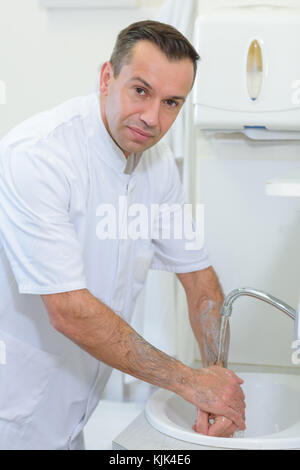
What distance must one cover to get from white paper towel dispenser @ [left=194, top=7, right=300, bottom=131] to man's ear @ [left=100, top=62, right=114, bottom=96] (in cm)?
29

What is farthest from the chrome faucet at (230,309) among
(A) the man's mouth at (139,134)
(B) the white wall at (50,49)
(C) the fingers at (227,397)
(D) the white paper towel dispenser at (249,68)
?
(B) the white wall at (50,49)

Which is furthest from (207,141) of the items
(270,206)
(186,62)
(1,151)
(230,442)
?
(230,442)

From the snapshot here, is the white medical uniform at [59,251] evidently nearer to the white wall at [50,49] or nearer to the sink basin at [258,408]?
the sink basin at [258,408]

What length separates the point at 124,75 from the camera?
126 cm

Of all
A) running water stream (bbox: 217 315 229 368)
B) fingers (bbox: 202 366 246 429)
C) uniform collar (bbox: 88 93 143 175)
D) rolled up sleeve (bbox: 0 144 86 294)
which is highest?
uniform collar (bbox: 88 93 143 175)

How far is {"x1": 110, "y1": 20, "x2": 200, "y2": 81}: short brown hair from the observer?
1.22 meters

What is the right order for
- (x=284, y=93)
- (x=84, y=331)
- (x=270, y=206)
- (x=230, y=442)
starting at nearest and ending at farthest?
(x=230, y=442)
(x=84, y=331)
(x=284, y=93)
(x=270, y=206)

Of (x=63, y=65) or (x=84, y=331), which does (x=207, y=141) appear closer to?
(x=63, y=65)

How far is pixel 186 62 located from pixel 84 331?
22.8 inches

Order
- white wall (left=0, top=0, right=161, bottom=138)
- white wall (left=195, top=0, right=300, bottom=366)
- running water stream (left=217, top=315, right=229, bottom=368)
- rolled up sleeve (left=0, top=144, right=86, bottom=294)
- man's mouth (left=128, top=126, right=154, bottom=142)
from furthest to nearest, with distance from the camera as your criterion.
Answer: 1. white wall (left=0, top=0, right=161, bottom=138)
2. white wall (left=195, top=0, right=300, bottom=366)
3. running water stream (left=217, top=315, right=229, bottom=368)
4. man's mouth (left=128, top=126, right=154, bottom=142)
5. rolled up sleeve (left=0, top=144, right=86, bottom=294)

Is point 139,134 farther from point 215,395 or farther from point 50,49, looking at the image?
point 50,49

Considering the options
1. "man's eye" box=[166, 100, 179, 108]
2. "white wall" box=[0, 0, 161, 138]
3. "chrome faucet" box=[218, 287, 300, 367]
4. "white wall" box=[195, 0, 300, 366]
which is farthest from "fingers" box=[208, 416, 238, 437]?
"white wall" box=[0, 0, 161, 138]

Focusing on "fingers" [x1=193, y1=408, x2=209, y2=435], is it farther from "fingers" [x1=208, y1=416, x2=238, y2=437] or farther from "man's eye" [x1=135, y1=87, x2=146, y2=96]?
"man's eye" [x1=135, y1=87, x2=146, y2=96]

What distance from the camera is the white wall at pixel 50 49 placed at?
1763 mm
